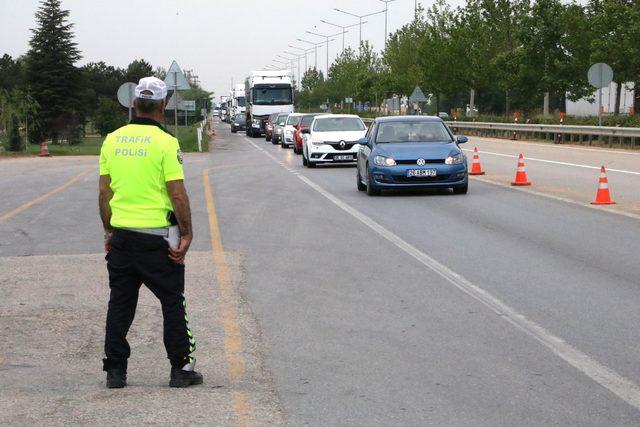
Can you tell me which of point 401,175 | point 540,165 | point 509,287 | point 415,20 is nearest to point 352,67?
point 415,20

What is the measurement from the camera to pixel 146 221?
20.2ft

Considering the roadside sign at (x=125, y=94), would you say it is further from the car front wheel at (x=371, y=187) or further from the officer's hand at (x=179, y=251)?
the officer's hand at (x=179, y=251)

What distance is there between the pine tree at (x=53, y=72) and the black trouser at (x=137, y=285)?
10593 cm

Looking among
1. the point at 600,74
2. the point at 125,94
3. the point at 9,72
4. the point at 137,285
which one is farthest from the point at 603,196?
the point at 9,72

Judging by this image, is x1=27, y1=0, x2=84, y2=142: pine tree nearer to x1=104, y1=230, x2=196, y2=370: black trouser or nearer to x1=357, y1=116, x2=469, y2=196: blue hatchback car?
x1=357, y1=116, x2=469, y2=196: blue hatchback car

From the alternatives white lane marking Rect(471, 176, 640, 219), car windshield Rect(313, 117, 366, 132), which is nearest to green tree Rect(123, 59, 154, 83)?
car windshield Rect(313, 117, 366, 132)

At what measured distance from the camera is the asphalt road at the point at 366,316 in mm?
5891

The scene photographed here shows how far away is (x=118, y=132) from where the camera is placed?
6.20 meters

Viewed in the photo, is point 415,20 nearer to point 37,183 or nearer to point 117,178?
point 37,183

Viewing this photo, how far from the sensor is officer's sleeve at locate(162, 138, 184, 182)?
6109mm

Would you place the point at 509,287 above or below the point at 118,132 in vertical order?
below

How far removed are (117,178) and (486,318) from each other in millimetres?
3263

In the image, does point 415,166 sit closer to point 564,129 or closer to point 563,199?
point 563,199

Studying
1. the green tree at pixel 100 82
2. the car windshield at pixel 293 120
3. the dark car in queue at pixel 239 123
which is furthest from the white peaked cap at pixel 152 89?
the green tree at pixel 100 82
